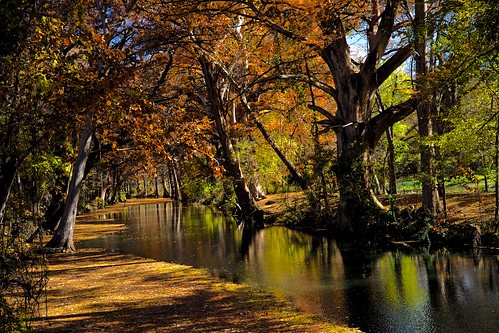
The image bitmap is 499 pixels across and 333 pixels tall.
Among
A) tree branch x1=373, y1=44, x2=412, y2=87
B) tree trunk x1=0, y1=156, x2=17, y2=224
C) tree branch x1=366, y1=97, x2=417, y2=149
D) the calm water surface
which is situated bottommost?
the calm water surface

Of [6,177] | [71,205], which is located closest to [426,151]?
[71,205]

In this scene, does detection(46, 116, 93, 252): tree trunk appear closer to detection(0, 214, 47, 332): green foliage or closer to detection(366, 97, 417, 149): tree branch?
detection(366, 97, 417, 149): tree branch

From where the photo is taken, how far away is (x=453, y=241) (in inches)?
624

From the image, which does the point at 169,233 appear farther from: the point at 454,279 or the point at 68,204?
the point at 454,279

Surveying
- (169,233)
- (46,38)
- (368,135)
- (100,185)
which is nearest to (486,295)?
(46,38)

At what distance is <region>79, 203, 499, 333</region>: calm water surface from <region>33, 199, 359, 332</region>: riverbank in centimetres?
86

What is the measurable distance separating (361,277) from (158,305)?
5.73 m

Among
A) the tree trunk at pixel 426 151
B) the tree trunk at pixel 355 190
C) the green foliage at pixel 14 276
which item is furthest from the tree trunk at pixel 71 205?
the tree trunk at pixel 426 151

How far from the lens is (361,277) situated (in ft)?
40.6

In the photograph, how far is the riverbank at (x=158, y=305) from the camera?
805 centimetres

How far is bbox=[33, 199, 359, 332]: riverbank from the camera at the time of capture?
805 cm

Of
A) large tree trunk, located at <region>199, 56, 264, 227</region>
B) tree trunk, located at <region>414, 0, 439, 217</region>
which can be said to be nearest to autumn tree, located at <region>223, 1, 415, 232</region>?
tree trunk, located at <region>414, 0, 439, 217</region>

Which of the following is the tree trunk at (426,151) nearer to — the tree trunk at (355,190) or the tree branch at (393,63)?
the tree branch at (393,63)

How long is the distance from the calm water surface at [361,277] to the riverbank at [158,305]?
2.82ft
